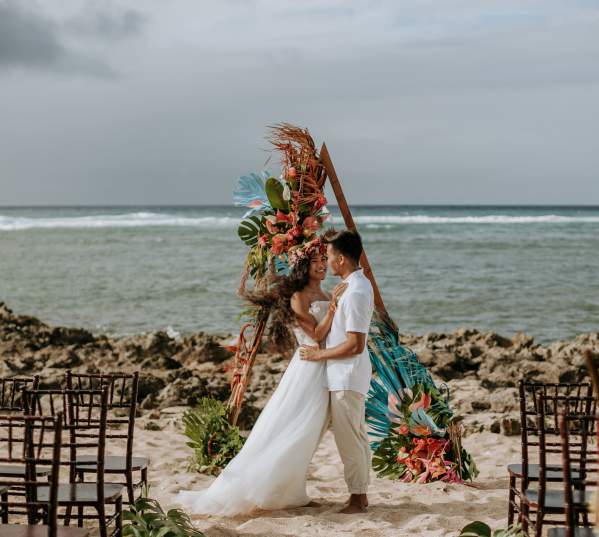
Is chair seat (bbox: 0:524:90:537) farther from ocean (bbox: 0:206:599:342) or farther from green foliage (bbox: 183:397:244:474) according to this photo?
ocean (bbox: 0:206:599:342)

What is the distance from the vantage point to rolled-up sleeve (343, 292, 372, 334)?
5082 mm

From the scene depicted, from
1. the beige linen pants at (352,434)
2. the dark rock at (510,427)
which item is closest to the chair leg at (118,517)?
the beige linen pants at (352,434)

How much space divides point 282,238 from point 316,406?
1.24 meters

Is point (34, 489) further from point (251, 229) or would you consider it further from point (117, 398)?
point (117, 398)

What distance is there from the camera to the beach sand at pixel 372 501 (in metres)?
4.94

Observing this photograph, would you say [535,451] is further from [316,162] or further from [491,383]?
[316,162]

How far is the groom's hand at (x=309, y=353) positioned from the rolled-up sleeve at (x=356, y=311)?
0.28m

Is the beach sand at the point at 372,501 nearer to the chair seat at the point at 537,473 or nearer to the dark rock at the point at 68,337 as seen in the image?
the chair seat at the point at 537,473

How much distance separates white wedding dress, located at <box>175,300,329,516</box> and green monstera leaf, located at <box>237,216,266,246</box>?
3.43 feet

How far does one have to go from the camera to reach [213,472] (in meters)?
6.37

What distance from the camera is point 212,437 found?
6340 millimetres

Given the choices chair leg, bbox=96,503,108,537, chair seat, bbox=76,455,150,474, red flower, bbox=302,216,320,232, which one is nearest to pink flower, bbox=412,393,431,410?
red flower, bbox=302,216,320,232

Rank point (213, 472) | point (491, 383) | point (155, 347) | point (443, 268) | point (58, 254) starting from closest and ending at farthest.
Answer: point (213, 472)
point (491, 383)
point (155, 347)
point (443, 268)
point (58, 254)

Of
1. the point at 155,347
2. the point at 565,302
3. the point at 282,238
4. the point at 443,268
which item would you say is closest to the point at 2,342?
the point at 155,347
